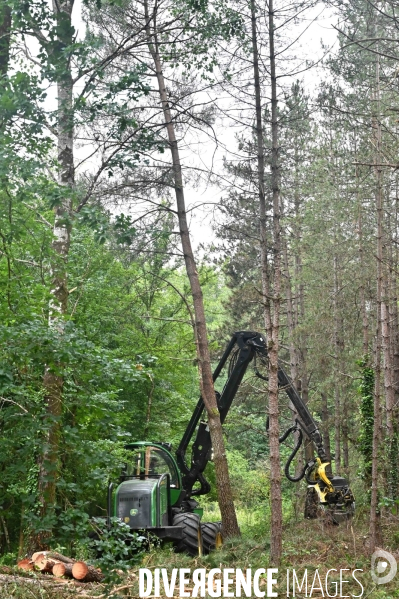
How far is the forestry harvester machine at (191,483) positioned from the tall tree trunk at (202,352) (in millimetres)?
409

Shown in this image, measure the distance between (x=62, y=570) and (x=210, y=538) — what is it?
4987 mm

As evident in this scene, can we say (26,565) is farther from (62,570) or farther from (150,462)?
(150,462)

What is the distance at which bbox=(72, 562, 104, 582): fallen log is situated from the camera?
8.17m

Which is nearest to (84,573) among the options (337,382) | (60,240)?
(60,240)

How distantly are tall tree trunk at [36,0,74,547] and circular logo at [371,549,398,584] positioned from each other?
4146mm

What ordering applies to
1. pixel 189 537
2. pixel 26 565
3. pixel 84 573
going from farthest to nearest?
pixel 189 537 < pixel 26 565 < pixel 84 573

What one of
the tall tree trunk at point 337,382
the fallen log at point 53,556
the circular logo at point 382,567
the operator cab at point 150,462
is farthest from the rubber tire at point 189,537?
the tall tree trunk at point 337,382

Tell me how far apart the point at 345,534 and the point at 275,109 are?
8785 mm

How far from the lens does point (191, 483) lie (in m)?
14.5

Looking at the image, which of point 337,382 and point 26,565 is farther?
point 337,382

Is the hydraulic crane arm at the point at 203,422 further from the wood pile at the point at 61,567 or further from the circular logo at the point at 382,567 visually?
the wood pile at the point at 61,567

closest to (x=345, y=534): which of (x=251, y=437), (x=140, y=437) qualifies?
(x=140, y=437)

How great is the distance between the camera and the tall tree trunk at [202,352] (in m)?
13.7

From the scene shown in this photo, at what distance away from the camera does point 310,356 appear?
20.9 meters
